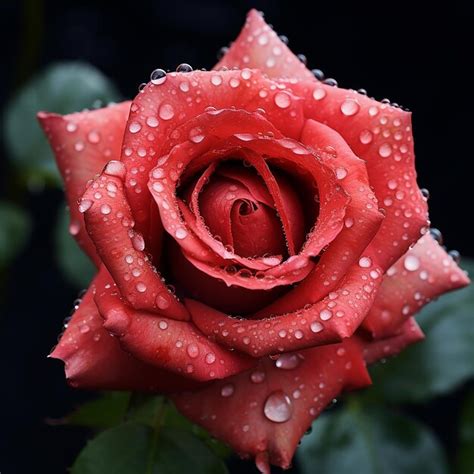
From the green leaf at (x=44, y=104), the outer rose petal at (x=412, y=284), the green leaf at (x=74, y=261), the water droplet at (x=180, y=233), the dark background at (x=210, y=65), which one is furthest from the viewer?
the dark background at (x=210, y=65)

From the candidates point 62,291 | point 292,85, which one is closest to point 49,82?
point 62,291

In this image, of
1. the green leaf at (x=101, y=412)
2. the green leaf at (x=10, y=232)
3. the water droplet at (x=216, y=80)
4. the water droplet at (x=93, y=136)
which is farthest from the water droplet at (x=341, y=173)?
the green leaf at (x=10, y=232)

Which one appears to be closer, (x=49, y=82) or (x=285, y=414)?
(x=285, y=414)

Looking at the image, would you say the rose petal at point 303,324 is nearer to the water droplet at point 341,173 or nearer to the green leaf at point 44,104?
the water droplet at point 341,173

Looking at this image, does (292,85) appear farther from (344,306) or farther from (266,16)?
(266,16)

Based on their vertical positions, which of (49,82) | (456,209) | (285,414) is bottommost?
(456,209)

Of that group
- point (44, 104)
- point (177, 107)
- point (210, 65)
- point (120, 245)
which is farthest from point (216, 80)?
point (210, 65)
